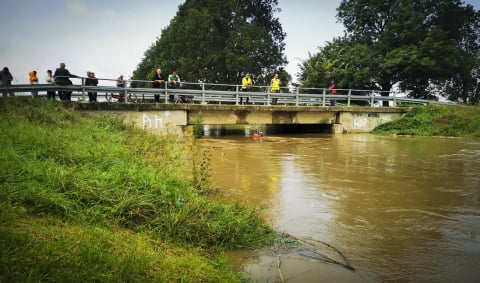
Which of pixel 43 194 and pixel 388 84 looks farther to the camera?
pixel 388 84

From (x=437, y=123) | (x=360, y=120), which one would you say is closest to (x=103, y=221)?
Result: (x=360, y=120)

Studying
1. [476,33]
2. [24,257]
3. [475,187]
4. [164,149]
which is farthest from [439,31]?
[24,257]

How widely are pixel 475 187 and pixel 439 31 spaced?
91.2 ft

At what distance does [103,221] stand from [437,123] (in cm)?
2302

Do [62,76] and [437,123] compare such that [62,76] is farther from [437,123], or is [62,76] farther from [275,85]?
[437,123]

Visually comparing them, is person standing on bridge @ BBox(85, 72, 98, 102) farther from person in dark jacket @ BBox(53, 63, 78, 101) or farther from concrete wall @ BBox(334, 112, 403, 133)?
concrete wall @ BBox(334, 112, 403, 133)

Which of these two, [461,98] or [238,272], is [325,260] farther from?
[461,98]

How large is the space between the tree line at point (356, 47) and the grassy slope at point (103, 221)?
25.0m

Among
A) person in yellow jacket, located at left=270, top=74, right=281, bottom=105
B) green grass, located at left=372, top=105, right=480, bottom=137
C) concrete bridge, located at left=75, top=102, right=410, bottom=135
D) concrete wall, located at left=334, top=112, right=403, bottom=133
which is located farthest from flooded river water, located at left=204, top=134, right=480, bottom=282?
green grass, located at left=372, top=105, right=480, bottom=137

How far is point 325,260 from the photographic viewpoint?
3.84m

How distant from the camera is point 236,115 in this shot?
18.5 meters

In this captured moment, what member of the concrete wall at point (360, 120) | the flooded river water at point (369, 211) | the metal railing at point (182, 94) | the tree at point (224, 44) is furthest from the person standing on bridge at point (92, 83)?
the tree at point (224, 44)

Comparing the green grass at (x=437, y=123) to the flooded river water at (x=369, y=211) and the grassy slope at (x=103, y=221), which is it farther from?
the grassy slope at (x=103, y=221)

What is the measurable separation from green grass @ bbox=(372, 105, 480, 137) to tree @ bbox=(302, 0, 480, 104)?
8.32m
